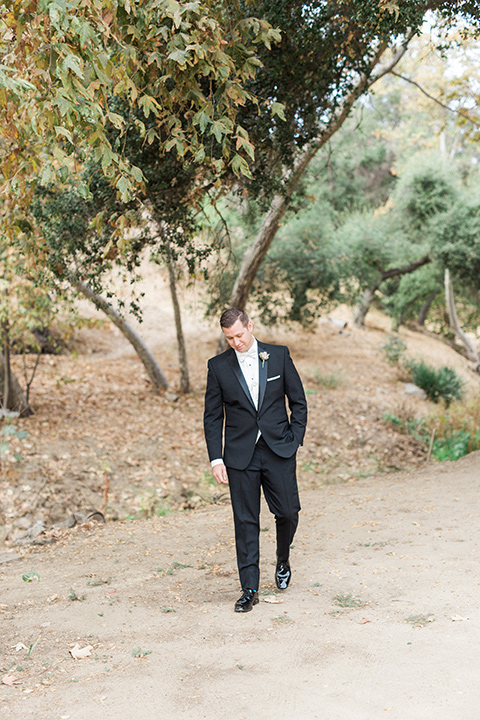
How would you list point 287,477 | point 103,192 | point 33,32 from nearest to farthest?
point 33,32, point 287,477, point 103,192

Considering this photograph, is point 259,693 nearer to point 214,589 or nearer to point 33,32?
point 214,589

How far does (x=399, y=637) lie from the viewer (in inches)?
139

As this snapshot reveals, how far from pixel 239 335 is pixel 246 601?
1707mm

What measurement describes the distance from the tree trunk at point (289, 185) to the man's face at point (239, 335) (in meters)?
4.21

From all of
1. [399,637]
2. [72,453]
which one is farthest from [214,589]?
[72,453]

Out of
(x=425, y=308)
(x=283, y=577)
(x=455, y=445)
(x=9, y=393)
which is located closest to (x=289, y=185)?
(x=455, y=445)

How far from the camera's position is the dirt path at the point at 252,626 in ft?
9.70

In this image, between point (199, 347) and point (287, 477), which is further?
point (199, 347)

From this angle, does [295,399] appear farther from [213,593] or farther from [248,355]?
[213,593]

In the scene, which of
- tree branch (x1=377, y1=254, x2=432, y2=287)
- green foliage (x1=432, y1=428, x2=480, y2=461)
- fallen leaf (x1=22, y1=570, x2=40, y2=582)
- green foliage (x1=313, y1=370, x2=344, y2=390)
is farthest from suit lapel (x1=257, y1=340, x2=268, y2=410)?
tree branch (x1=377, y1=254, x2=432, y2=287)

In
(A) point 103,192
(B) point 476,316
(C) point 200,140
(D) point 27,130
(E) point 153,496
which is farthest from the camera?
(B) point 476,316

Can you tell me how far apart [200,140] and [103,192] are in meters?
1.34

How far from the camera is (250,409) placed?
419 centimetres

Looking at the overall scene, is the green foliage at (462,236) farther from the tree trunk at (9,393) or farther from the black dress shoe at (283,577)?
the black dress shoe at (283,577)
